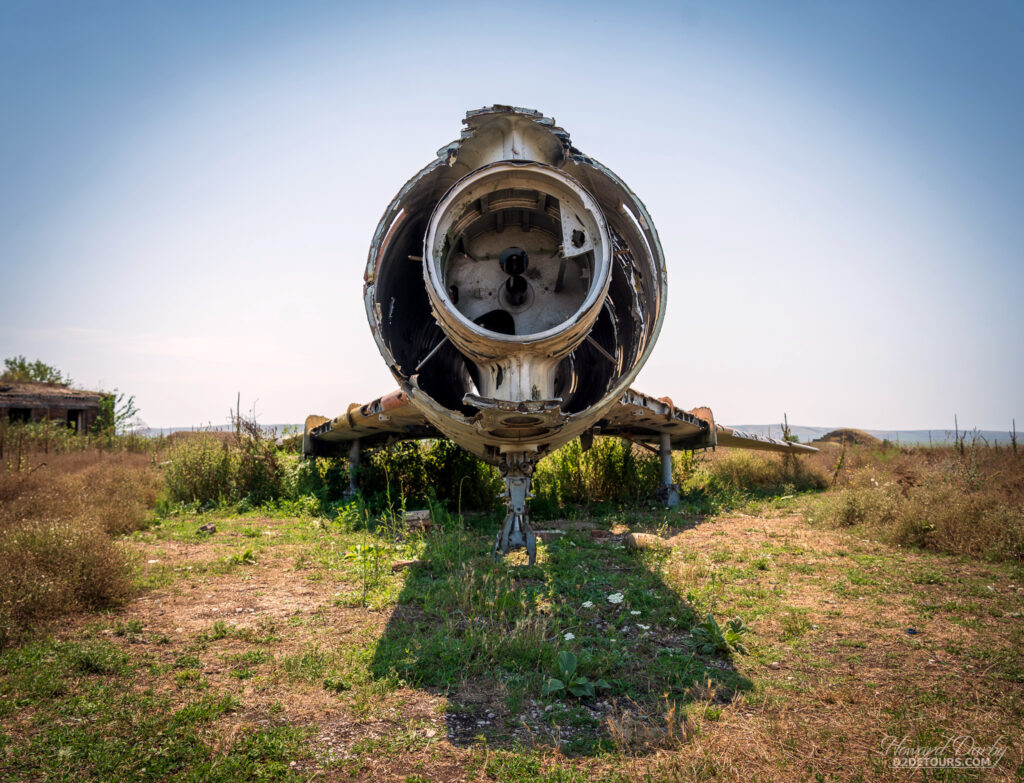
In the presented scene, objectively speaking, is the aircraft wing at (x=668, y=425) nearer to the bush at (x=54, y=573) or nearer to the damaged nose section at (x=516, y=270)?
the damaged nose section at (x=516, y=270)

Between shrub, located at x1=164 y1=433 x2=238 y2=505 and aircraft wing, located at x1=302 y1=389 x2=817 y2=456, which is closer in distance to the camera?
aircraft wing, located at x1=302 y1=389 x2=817 y2=456

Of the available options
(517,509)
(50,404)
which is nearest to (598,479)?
(517,509)

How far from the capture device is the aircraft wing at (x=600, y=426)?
8.32 meters

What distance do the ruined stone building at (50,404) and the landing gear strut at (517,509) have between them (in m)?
24.4

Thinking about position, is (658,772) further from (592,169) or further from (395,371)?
(592,169)

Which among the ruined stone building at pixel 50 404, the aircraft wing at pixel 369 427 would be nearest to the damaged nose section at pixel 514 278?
the aircraft wing at pixel 369 427

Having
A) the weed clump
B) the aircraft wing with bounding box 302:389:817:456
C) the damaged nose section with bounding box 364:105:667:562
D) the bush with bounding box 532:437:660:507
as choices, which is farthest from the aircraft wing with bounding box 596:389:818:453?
the weed clump

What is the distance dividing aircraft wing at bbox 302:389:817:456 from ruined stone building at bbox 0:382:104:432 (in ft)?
59.9

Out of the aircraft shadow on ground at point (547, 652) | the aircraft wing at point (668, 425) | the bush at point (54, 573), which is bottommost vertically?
the aircraft shadow on ground at point (547, 652)

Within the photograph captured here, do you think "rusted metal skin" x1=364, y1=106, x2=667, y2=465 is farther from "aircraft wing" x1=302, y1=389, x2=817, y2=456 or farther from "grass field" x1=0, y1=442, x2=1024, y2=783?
"aircraft wing" x1=302, y1=389, x2=817, y2=456

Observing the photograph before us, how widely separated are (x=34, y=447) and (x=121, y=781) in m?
14.5

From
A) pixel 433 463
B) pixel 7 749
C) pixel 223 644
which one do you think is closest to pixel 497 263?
pixel 223 644

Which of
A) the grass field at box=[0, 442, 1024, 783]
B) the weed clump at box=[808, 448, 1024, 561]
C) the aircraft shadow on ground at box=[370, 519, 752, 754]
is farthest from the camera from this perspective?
the weed clump at box=[808, 448, 1024, 561]

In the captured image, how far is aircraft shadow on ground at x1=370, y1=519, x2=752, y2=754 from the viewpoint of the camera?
2.95 metres
